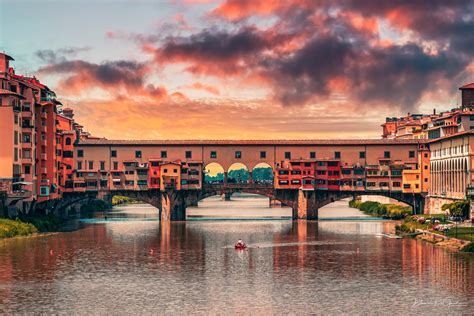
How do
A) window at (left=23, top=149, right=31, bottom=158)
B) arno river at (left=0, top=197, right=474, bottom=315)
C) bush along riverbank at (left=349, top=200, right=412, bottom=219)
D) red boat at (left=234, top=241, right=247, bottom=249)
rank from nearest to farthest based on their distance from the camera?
1. arno river at (left=0, top=197, right=474, bottom=315)
2. red boat at (left=234, top=241, right=247, bottom=249)
3. window at (left=23, top=149, right=31, bottom=158)
4. bush along riverbank at (left=349, top=200, right=412, bottom=219)

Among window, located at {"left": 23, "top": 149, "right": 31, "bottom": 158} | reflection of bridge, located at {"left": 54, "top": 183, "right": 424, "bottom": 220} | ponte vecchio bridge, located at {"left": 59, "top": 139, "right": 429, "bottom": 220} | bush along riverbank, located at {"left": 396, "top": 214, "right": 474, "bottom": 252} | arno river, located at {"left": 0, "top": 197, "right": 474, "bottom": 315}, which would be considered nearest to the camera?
arno river, located at {"left": 0, "top": 197, "right": 474, "bottom": 315}

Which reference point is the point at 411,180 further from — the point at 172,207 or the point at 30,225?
the point at 30,225

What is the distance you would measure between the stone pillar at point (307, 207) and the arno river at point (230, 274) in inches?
1026

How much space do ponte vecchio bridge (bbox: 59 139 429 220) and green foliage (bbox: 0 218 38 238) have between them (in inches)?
1260

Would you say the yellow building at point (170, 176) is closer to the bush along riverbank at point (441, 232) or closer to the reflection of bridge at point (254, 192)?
the reflection of bridge at point (254, 192)

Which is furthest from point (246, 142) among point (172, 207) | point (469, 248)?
point (469, 248)

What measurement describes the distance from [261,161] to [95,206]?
45115 mm

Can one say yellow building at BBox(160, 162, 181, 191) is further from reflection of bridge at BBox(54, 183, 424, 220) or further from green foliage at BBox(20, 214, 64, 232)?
green foliage at BBox(20, 214, 64, 232)

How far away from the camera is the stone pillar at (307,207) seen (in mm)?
137375

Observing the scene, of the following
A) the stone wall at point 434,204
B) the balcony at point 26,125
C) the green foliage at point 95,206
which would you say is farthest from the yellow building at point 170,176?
the stone wall at point 434,204

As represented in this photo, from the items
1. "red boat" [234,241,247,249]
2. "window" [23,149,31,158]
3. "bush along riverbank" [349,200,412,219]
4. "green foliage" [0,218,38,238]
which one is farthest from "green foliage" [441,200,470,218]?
"window" [23,149,31,158]

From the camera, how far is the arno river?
56.6 m

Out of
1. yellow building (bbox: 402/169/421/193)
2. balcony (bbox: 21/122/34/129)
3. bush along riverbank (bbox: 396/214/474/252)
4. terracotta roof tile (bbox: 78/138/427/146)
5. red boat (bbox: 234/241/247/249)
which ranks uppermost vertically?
balcony (bbox: 21/122/34/129)

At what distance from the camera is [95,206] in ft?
562
